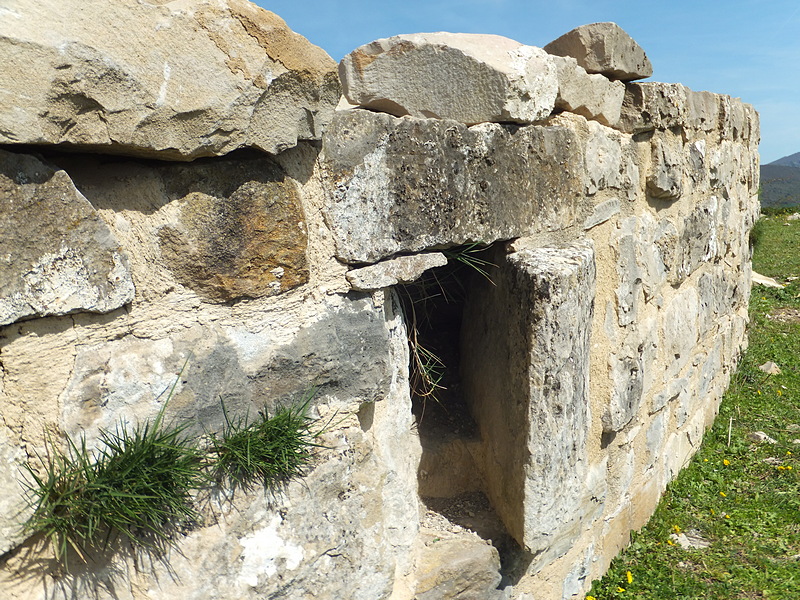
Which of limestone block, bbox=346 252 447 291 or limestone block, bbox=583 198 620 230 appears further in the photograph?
limestone block, bbox=583 198 620 230

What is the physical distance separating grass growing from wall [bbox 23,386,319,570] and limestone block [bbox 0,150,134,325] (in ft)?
0.80

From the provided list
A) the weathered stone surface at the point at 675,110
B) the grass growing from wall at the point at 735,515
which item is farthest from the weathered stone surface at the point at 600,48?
the grass growing from wall at the point at 735,515

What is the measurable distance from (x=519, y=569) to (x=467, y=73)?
1.57 meters

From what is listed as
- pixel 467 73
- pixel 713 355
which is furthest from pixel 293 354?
pixel 713 355

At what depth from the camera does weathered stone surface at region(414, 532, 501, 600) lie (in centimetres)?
190

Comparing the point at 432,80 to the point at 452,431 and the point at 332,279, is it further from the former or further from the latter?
the point at 452,431

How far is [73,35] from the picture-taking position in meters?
1.08

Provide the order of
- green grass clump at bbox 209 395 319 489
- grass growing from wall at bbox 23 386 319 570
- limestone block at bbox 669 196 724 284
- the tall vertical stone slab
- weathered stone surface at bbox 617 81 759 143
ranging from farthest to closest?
limestone block at bbox 669 196 724 284, weathered stone surface at bbox 617 81 759 143, the tall vertical stone slab, green grass clump at bbox 209 395 319 489, grass growing from wall at bbox 23 386 319 570

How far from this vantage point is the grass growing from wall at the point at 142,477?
115 centimetres

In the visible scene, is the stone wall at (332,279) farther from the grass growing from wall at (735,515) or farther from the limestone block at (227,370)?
the grass growing from wall at (735,515)

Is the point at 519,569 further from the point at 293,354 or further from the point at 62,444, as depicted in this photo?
the point at 62,444

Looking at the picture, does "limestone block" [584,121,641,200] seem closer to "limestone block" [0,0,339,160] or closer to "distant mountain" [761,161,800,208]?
"limestone block" [0,0,339,160]

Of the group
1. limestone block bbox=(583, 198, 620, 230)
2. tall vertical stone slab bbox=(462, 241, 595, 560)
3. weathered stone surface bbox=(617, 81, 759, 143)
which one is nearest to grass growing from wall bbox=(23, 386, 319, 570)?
tall vertical stone slab bbox=(462, 241, 595, 560)

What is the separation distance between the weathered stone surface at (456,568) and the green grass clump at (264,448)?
659 mm
